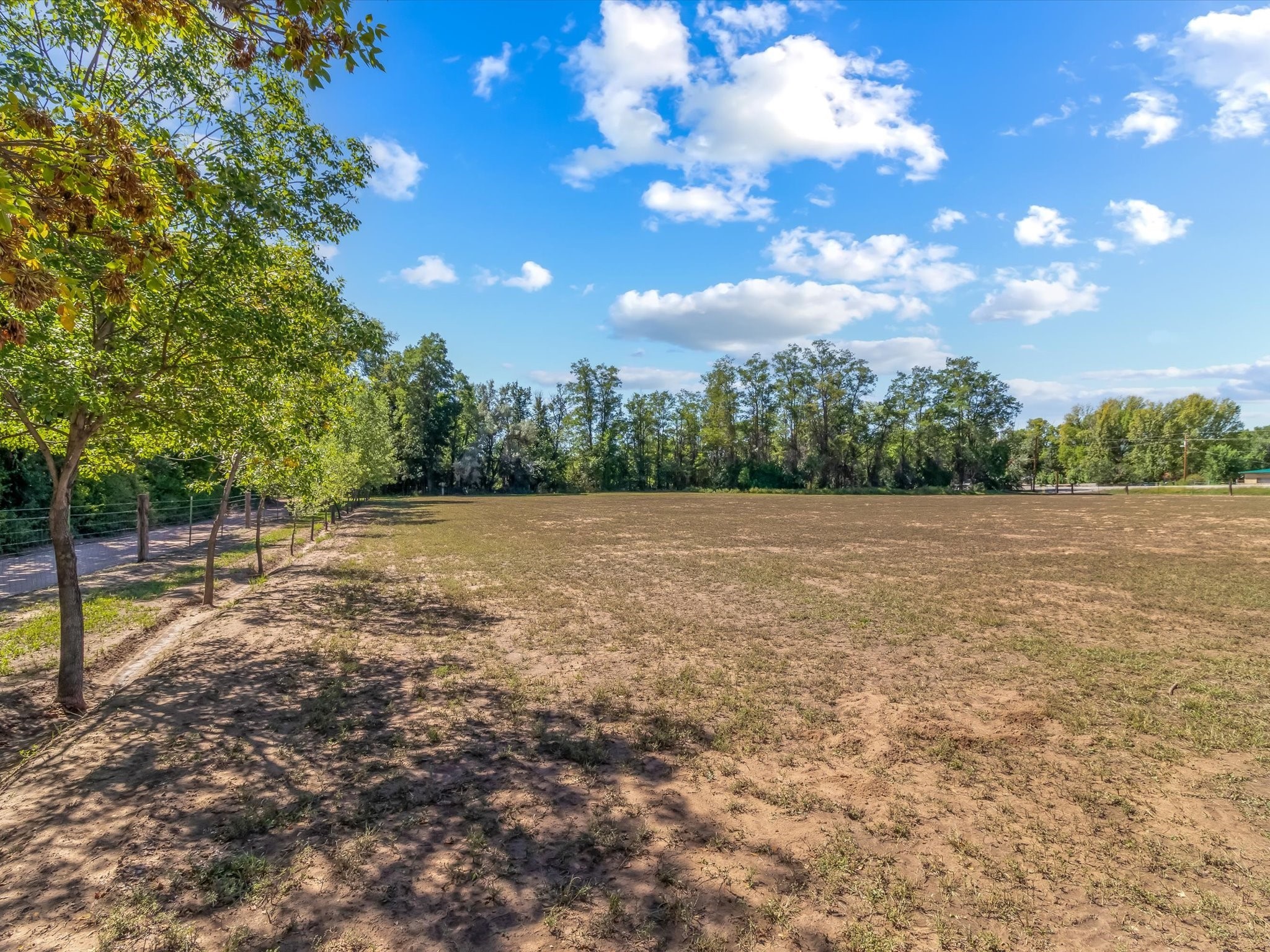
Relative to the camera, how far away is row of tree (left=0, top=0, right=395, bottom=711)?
10.0ft

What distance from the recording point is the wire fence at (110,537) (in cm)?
1403

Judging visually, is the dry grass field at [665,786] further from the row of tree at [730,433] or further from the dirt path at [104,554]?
the row of tree at [730,433]

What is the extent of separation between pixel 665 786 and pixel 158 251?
17.5 ft

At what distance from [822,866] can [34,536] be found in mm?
22929

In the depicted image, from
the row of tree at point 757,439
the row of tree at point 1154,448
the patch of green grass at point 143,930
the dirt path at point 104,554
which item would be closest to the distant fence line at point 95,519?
the dirt path at point 104,554

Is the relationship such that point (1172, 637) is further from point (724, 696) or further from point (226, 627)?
point (226, 627)

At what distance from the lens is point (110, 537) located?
2064cm

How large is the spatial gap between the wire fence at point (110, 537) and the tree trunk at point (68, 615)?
6162mm

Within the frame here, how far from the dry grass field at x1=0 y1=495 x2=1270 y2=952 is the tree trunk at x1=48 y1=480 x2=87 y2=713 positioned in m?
0.41

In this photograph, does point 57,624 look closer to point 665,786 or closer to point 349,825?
point 349,825

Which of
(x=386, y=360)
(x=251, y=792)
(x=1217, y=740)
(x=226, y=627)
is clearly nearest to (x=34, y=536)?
(x=226, y=627)

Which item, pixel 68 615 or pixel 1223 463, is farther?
pixel 1223 463

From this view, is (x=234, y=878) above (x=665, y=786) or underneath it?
above

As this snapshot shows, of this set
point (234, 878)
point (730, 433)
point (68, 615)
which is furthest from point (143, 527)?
point (730, 433)
